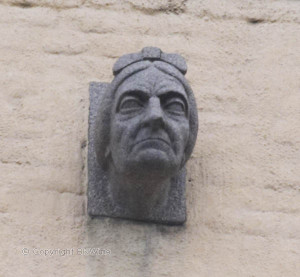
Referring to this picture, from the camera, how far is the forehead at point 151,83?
2354mm

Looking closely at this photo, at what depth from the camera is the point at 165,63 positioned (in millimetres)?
2455

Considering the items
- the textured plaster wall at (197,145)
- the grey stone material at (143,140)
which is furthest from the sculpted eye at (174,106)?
the textured plaster wall at (197,145)

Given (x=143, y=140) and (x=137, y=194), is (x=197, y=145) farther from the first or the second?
(x=143, y=140)

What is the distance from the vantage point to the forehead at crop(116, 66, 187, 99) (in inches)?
92.7

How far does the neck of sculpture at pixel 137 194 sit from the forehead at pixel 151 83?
0.25m

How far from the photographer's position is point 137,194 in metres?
2.47

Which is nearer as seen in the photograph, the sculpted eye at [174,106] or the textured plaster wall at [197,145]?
the sculpted eye at [174,106]

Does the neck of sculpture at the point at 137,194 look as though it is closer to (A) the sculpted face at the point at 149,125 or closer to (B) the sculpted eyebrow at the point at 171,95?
(A) the sculpted face at the point at 149,125

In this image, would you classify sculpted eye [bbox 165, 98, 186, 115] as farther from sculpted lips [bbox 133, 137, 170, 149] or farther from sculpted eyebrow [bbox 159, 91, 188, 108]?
sculpted lips [bbox 133, 137, 170, 149]

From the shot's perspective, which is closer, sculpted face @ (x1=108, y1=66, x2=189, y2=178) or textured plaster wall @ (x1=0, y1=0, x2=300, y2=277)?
sculpted face @ (x1=108, y1=66, x2=189, y2=178)

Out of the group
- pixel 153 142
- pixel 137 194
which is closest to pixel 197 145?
pixel 137 194

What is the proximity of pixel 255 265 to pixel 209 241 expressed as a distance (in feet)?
0.50

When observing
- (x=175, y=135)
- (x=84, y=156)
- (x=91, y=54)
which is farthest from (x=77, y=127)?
(x=175, y=135)

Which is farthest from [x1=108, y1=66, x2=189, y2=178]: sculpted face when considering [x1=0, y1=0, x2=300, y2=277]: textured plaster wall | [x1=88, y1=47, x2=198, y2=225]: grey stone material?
[x1=0, y1=0, x2=300, y2=277]: textured plaster wall
